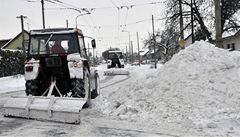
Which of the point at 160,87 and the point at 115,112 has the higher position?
the point at 160,87

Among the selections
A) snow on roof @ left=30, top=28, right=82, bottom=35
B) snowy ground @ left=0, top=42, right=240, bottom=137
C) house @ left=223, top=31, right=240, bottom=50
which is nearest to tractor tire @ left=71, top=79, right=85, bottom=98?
snowy ground @ left=0, top=42, right=240, bottom=137

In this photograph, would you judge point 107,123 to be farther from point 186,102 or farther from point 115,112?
point 186,102

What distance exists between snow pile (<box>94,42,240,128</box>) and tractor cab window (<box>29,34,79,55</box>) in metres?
2.00

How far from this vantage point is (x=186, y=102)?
843cm

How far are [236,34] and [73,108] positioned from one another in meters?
36.4

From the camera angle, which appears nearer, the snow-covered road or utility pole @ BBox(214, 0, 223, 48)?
the snow-covered road

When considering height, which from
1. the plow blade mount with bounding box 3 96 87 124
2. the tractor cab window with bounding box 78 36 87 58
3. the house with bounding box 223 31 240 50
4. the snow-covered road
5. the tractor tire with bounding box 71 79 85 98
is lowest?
the snow-covered road

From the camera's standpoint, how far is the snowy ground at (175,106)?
23.4 ft

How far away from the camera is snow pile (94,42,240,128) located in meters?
8.01

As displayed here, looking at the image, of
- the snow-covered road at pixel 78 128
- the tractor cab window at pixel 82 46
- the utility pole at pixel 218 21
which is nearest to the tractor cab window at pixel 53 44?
the tractor cab window at pixel 82 46

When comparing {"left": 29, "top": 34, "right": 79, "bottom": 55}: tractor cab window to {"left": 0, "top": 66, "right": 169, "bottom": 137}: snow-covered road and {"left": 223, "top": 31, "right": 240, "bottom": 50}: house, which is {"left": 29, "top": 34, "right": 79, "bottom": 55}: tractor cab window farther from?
{"left": 223, "top": 31, "right": 240, "bottom": 50}: house

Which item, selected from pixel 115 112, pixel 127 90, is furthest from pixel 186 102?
pixel 127 90

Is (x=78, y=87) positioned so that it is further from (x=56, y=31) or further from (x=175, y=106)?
(x=175, y=106)

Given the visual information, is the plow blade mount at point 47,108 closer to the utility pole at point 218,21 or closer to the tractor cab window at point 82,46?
the tractor cab window at point 82,46
